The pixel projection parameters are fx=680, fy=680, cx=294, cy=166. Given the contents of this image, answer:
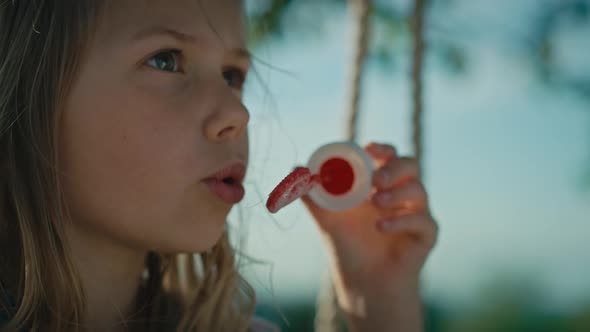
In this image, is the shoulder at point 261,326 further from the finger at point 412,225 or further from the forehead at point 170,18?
the forehead at point 170,18

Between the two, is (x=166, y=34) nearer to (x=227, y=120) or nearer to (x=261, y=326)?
(x=227, y=120)

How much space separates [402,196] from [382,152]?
3.1 inches

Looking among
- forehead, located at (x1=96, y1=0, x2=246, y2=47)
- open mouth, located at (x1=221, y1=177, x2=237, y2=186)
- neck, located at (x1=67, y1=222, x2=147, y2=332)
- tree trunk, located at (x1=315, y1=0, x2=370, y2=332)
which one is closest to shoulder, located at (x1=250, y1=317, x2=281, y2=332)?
tree trunk, located at (x1=315, y1=0, x2=370, y2=332)

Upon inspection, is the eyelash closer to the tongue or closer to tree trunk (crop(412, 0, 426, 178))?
the tongue

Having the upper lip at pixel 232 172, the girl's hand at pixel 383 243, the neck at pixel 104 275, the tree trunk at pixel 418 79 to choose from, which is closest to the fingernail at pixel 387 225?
the girl's hand at pixel 383 243

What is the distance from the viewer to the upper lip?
85cm

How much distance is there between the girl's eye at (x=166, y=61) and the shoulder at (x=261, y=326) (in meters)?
0.47

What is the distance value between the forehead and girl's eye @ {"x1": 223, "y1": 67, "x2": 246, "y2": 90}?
70 millimetres

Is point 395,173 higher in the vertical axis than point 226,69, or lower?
lower

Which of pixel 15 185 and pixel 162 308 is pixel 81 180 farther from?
pixel 162 308

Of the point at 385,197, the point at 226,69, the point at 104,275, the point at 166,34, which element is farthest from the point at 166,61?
the point at 385,197

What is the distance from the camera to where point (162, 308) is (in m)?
1.07

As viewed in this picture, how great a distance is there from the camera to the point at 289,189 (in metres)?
0.83

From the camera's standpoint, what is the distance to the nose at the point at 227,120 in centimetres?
82
